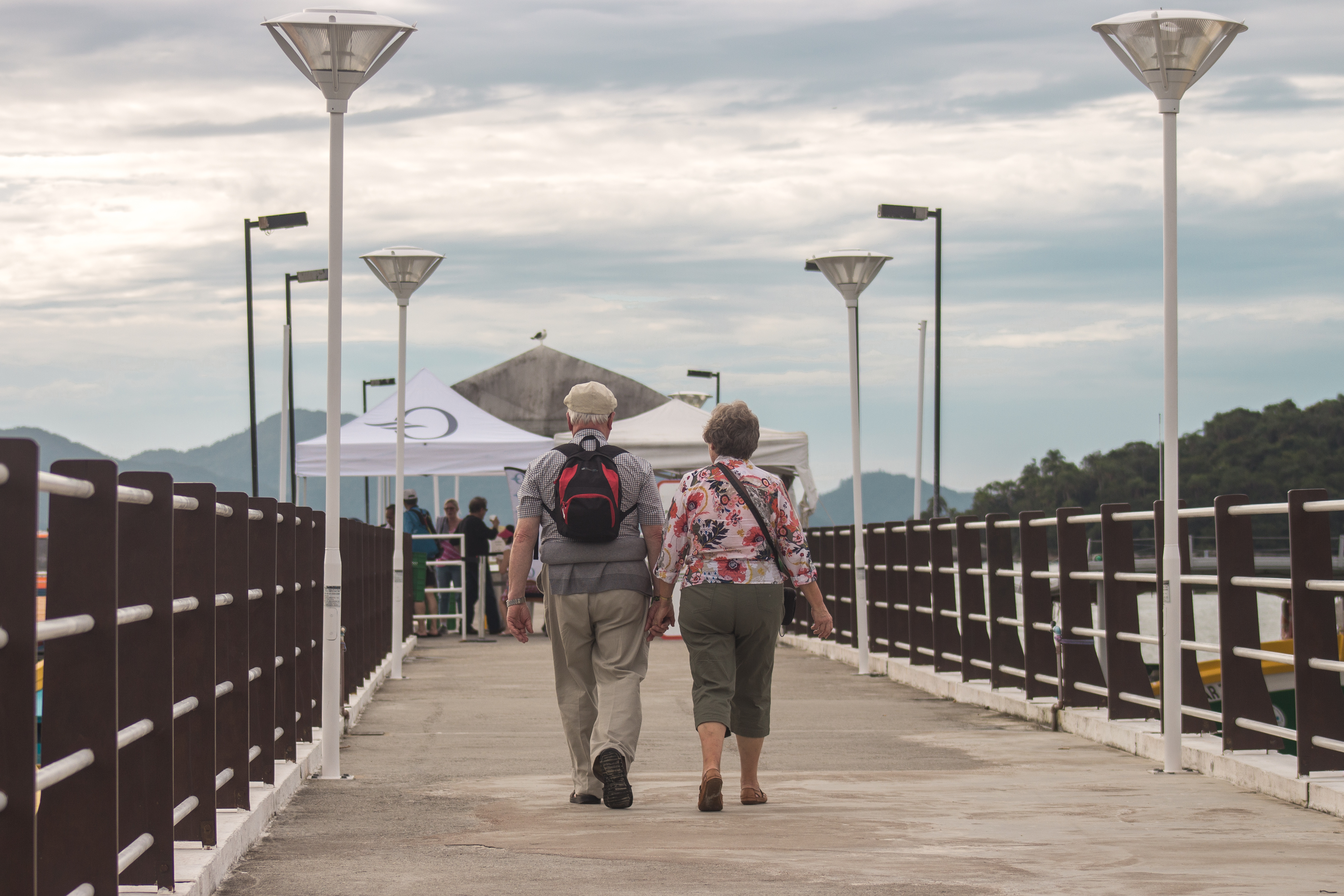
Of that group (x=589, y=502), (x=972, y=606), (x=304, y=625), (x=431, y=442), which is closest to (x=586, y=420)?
(x=589, y=502)

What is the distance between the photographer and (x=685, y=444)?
69.0 ft

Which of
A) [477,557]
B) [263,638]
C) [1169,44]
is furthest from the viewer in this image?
[477,557]

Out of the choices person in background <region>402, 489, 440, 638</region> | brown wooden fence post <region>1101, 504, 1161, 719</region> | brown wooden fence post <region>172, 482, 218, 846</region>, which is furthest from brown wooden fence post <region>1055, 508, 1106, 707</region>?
person in background <region>402, 489, 440, 638</region>

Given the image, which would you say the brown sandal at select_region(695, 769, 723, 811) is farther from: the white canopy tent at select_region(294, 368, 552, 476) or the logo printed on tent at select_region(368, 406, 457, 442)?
the logo printed on tent at select_region(368, 406, 457, 442)

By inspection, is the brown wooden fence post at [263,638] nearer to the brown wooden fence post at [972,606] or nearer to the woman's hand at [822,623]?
the woman's hand at [822,623]

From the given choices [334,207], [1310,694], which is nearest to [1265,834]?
[1310,694]

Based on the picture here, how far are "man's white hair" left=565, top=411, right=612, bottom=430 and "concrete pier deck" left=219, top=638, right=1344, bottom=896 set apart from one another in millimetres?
1589

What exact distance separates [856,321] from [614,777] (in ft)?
32.5

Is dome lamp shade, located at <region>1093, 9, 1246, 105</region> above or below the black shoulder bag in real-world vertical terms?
above

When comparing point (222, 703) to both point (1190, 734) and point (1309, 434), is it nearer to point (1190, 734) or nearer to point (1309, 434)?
point (1190, 734)

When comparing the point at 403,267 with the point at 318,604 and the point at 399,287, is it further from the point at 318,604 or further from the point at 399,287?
the point at 318,604

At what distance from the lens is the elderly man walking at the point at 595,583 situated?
680cm

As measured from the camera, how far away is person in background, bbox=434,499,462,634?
2334 centimetres

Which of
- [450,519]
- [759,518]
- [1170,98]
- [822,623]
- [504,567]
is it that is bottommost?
[504,567]
